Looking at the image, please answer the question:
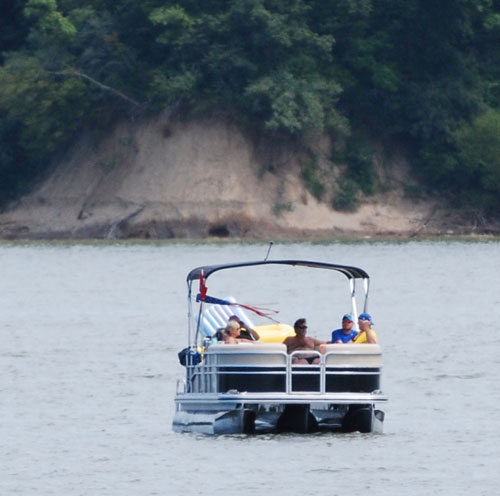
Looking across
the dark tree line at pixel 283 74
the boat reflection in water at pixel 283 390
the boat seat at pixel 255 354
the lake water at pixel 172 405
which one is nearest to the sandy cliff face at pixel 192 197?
the dark tree line at pixel 283 74

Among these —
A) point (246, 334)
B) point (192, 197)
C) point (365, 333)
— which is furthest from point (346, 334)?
point (192, 197)

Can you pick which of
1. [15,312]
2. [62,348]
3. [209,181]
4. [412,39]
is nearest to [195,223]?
[209,181]

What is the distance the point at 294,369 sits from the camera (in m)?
23.5

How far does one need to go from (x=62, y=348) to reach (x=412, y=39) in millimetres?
45571

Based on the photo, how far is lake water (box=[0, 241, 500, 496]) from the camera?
21906 millimetres

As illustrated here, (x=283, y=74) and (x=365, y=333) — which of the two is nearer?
(x=365, y=333)

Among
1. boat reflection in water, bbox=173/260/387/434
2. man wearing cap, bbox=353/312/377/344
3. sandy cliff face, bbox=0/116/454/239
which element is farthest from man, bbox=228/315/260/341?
sandy cliff face, bbox=0/116/454/239

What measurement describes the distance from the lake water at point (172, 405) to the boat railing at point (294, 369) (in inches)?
29.3

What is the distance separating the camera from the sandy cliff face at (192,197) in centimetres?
7638

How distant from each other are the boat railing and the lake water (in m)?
0.74

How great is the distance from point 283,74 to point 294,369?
54084 millimetres

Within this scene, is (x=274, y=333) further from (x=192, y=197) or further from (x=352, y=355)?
(x=192, y=197)

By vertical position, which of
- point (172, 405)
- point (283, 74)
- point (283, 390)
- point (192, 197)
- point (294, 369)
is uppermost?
point (283, 74)

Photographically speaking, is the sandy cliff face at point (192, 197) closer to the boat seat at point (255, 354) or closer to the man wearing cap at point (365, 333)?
the man wearing cap at point (365, 333)
